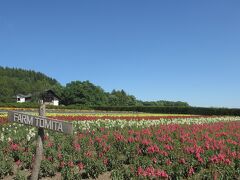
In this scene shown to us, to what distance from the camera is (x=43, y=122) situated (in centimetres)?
667

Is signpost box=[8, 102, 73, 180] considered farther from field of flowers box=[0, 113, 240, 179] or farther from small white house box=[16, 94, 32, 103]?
small white house box=[16, 94, 32, 103]

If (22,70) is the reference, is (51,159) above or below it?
below

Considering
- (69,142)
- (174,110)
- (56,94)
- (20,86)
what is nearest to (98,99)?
(56,94)

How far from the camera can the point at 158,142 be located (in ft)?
38.6

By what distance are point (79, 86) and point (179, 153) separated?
8148 centimetres

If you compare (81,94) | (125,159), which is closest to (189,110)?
(81,94)

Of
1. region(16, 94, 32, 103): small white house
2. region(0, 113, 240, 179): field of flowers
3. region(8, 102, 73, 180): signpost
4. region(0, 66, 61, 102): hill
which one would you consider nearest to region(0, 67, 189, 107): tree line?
region(0, 66, 61, 102): hill

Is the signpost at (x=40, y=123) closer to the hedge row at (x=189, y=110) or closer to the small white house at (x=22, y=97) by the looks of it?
the hedge row at (x=189, y=110)

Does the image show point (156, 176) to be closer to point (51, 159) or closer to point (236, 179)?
point (236, 179)

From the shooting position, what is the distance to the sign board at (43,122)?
6.51 m

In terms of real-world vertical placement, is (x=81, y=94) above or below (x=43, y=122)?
above

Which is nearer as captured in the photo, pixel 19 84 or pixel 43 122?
pixel 43 122

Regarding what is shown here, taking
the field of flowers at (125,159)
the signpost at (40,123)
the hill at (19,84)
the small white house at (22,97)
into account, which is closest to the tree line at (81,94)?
the hill at (19,84)

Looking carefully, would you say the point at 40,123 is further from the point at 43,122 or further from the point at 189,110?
the point at 189,110
